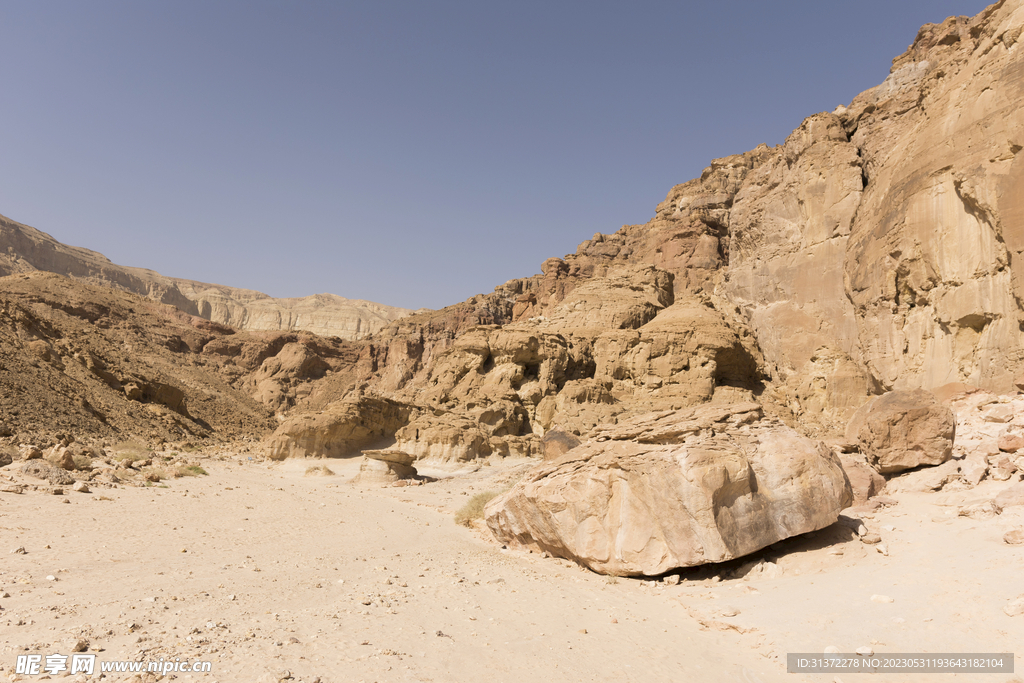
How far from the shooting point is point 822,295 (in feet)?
81.0

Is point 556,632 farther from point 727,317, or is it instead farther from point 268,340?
point 268,340

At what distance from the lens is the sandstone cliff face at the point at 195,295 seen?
8912 centimetres

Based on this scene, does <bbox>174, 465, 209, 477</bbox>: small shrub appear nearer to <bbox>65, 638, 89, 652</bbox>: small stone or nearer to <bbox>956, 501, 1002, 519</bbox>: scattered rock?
<bbox>65, 638, 89, 652</bbox>: small stone

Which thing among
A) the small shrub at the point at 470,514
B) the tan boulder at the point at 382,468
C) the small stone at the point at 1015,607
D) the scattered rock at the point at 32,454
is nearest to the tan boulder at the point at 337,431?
the tan boulder at the point at 382,468

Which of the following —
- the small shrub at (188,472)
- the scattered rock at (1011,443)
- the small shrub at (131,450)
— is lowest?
the small shrub at (188,472)

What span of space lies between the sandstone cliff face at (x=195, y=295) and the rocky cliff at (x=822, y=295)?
65.2m

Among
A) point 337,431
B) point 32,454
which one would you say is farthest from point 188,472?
point 337,431

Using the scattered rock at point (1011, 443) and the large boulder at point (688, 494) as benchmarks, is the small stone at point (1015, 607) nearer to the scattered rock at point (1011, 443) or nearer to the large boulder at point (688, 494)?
the large boulder at point (688, 494)

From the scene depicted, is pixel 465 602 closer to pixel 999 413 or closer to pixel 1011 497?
pixel 1011 497

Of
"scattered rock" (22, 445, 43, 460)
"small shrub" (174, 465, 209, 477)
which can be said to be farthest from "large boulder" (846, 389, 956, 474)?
"scattered rock" (22, 445, 43, 460)

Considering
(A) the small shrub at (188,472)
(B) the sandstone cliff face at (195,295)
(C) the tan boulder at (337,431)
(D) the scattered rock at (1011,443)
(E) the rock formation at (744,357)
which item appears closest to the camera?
(E) the rock formation at (744,357)

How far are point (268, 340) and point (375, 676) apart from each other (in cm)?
6280

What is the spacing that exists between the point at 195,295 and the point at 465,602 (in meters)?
155

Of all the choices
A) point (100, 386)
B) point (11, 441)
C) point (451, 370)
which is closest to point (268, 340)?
point (100, 386)
